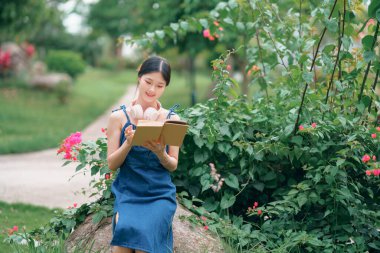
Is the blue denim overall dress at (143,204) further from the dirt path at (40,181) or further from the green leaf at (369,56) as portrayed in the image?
the dirt path at (40,181)

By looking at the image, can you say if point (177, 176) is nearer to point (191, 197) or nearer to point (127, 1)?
point (191, 197)

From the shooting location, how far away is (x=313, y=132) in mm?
4012

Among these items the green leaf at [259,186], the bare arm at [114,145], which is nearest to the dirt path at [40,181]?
the green leaf at [259,186]

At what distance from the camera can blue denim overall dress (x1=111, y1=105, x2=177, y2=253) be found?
11.2ft

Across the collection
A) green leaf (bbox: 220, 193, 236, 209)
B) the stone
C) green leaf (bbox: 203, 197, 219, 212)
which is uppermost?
green leaf (bbox: 220, 193, 236, 209)

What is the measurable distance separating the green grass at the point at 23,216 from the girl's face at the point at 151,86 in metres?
2.38

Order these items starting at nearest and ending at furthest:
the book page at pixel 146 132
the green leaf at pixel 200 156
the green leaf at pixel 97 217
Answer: the book page at pixel 146 132 → the green leaf at pixel 97 217 → the green leaf at pixel 200 156

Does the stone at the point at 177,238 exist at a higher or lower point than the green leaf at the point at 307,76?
lower

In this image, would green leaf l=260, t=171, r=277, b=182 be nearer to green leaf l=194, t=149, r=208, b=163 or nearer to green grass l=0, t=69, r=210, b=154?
green leaf l=194, t=149, r=208, b=163

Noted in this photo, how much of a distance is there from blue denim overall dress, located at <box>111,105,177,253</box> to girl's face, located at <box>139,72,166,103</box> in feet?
0.52

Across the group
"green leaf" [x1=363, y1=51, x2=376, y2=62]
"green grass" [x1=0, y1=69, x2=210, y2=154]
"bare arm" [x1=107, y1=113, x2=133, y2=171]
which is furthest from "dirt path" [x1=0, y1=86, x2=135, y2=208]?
"green leaf" [x1=363, y1=51, x2=376, y2=62]

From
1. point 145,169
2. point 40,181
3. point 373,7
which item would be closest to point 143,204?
point 145,169

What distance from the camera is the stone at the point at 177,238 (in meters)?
3.83

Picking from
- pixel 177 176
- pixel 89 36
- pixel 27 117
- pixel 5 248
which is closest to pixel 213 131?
pixel 177 176
